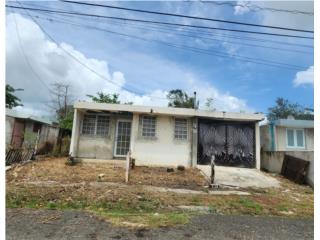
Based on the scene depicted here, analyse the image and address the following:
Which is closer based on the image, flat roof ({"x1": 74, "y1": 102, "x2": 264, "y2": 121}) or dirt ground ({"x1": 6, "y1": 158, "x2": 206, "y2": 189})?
dirt ground ({"x1": 6, "y1": 158, "x2": 206, "y2": 189})

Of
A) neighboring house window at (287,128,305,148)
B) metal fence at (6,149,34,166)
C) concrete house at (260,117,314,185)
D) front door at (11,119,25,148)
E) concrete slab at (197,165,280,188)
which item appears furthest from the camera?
neighboring house window at (287,128,305,148)

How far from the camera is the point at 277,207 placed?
7.61 metres

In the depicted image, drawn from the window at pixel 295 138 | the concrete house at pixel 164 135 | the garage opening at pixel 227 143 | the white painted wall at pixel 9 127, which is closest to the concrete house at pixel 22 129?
the white painted wall at pixel 9 127

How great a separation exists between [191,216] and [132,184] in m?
3.70

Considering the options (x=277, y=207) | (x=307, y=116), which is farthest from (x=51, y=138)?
(x=307, y=116)

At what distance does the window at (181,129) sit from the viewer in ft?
47.5

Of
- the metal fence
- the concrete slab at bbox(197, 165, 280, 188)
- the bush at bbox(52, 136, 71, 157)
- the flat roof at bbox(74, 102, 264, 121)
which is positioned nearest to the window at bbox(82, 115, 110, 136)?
the flat roof at bbox(74, 102, 264, 121)

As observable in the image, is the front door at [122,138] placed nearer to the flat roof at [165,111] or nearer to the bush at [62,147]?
the flat roof at [165,111]

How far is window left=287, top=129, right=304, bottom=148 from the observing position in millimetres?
15719

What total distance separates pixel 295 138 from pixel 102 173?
457 inches

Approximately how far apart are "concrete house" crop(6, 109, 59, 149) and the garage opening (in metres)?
9.89

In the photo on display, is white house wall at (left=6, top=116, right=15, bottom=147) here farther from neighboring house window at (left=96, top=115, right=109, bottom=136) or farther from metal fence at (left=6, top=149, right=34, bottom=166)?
A: neighboring house window at (left=96, top=115, right=109, bottom=136)

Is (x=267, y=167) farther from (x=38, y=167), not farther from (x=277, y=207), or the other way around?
(x=38, y=167)

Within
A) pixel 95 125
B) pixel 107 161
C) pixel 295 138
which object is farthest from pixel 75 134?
pixel 295 138
